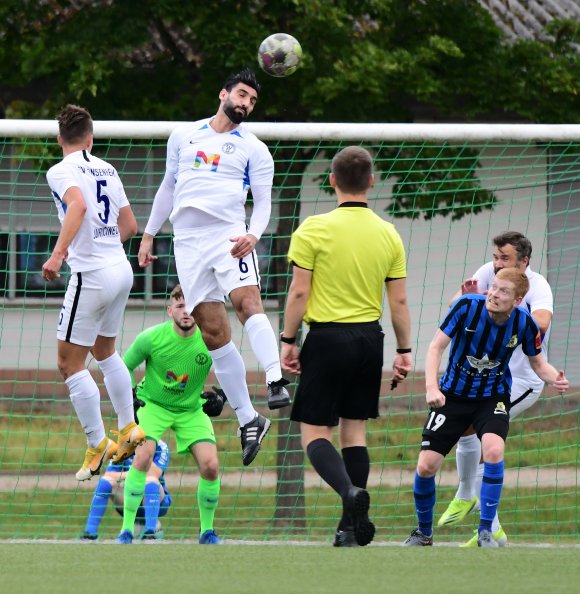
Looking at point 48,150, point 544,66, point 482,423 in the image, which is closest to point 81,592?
point 482,423

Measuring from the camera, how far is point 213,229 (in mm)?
7805

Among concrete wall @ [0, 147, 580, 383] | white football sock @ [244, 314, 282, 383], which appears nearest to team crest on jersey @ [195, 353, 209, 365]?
white football sock @ [244, 314, 282, 383]

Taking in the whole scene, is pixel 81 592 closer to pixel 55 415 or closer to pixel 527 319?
pixel 527 319

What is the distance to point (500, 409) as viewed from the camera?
793cm

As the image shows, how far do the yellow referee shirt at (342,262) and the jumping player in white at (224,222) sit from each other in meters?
0.67

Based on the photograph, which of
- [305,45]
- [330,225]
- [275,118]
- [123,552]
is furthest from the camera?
[275,118]

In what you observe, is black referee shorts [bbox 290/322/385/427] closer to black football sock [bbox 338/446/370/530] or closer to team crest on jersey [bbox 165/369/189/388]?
black football sock [bbox 338/446/370/530]

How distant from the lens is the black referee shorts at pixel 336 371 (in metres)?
6.96

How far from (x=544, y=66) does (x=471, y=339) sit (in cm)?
438

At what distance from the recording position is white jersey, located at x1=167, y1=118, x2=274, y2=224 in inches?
307

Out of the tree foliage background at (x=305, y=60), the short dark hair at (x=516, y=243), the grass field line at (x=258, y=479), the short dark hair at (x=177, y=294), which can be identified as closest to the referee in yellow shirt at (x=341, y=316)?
the short dark hair at (x=516, y=243)

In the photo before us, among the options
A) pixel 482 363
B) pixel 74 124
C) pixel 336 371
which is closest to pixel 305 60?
pixel 74 124

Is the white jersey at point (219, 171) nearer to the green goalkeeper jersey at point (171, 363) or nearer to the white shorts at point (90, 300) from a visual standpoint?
the white shorts at point (90, 300)

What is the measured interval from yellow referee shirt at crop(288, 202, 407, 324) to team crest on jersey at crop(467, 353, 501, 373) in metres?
0.96
